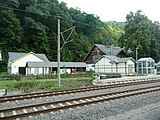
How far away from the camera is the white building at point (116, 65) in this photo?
42.3 m

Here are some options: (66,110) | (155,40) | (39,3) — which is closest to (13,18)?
(39,3)

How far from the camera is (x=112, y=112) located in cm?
970

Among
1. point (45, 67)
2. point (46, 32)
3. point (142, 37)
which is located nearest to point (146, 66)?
point (142, 37)

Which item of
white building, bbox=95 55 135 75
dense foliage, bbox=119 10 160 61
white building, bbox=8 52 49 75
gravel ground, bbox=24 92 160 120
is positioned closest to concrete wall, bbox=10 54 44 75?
white building, bbox=8 52 49 75

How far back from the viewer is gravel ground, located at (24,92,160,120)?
868 cm

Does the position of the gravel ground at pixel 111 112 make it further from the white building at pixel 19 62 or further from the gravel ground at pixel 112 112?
the white building at pixel 19 62

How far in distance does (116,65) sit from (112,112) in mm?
33843

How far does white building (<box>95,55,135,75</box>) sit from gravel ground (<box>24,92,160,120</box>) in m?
28.8

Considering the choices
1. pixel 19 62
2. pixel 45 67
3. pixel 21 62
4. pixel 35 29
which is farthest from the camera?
pixel 35 29

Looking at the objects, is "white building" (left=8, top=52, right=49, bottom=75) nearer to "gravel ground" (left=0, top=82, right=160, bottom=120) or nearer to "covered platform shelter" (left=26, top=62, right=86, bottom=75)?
"covered platform shelter" (left=26, top=62, right=86, bottom=75)

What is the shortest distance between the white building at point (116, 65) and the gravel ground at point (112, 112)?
2877 cm

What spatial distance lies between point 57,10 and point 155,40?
1218 inches

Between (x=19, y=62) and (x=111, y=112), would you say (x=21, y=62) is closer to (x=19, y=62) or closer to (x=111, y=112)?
(x=19, y=62)

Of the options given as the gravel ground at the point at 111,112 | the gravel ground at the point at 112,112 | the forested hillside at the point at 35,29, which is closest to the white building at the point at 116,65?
the forested hillside at the point at 35,29
